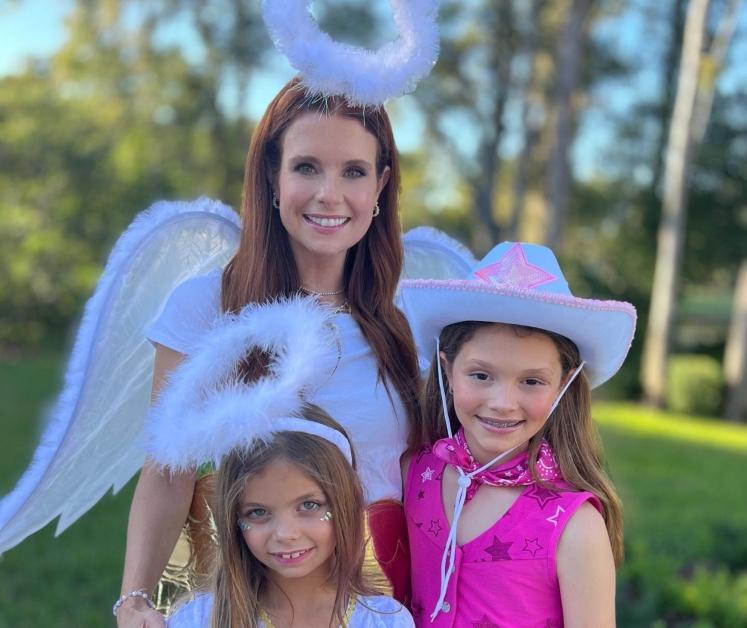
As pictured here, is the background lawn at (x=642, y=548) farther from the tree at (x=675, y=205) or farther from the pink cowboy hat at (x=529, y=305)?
the tree at (x=675, y=205)

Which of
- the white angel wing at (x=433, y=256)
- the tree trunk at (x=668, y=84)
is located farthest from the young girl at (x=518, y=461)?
the tree trunk at (x=668, y=84)

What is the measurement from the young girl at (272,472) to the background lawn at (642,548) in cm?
188

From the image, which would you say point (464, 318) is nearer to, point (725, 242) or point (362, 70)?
point (362, 70)

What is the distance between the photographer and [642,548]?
17.0ft

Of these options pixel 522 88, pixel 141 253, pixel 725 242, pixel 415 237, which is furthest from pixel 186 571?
pixel 725 242

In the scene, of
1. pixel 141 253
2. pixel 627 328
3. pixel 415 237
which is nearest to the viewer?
pixel 627 328

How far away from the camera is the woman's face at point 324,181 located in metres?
2.14

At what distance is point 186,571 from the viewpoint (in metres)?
2.26

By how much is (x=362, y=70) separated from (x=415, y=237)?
2.69 ft

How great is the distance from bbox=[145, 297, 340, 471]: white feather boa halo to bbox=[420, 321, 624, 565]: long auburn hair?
38 cm

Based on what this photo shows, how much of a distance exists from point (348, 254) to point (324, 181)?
1.00 feet

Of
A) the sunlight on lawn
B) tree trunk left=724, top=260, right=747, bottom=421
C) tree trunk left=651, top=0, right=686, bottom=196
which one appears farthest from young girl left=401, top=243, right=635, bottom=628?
tree trunk left=651, top=0, right=686, bottom=196

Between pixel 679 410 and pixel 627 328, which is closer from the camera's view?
pixel 627 328

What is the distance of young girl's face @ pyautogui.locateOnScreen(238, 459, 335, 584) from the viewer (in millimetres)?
1783
